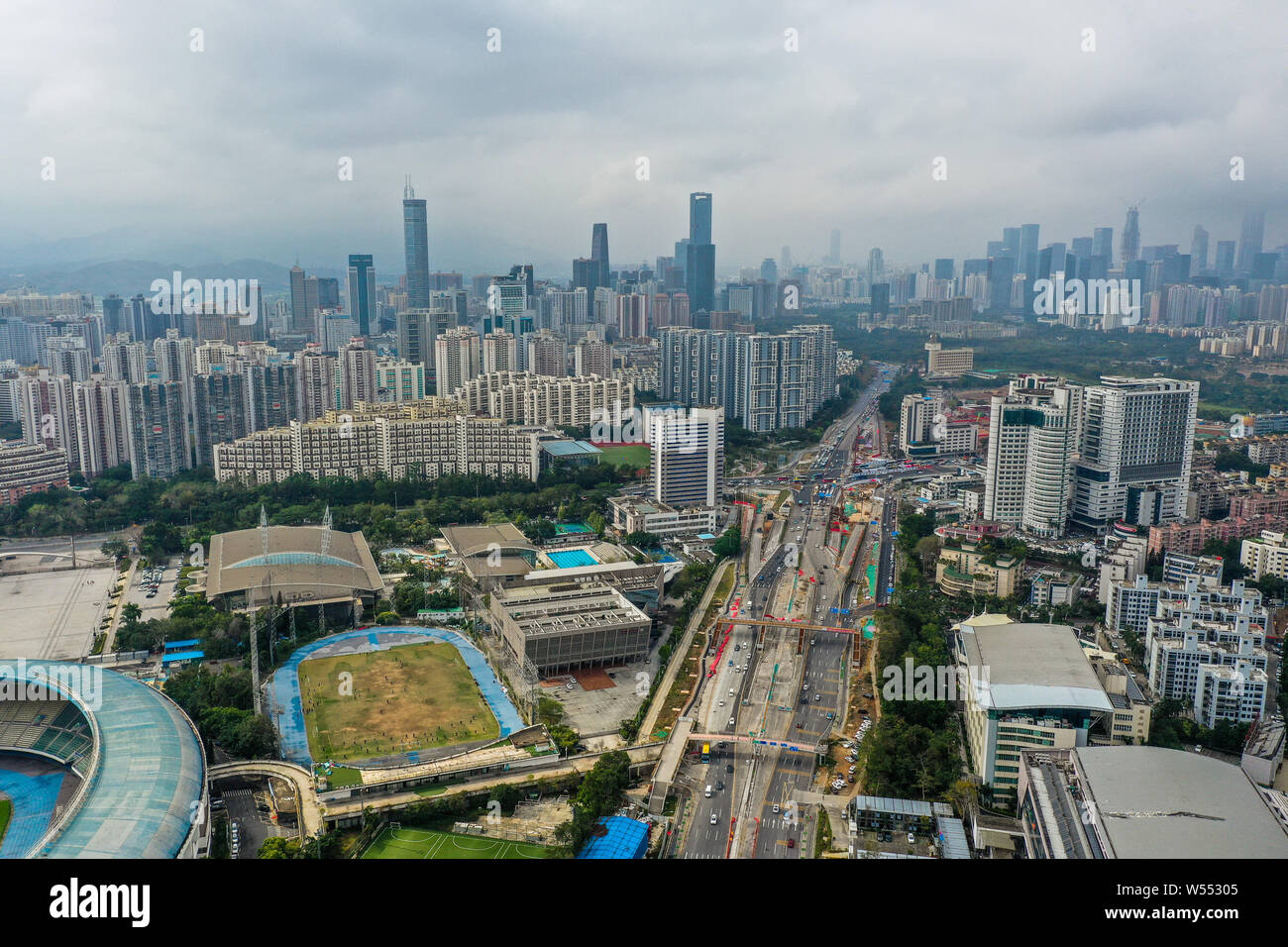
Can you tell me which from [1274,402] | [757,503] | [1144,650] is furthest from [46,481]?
[1274,402]

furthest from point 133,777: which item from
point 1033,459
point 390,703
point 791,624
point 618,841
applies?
point 1033,459

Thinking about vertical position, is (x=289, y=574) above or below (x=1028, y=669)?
below

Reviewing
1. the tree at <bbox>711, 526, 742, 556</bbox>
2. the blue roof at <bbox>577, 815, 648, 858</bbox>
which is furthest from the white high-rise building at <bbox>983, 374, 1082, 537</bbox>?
the blue roof at <bbox>577, 815, 648, 858</bbox>

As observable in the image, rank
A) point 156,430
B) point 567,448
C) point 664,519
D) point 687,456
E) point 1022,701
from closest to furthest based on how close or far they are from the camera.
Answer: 1. point 1022,701
2. point 664,519
3. point 687,456
4. point 156,430
5. point 567,448

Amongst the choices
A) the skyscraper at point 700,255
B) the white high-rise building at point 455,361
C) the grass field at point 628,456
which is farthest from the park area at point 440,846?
the skyscraper at point 700,255

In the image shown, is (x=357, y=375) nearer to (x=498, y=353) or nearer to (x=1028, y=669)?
(x=498, y=353)

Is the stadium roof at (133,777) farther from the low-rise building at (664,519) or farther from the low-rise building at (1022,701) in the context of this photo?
the low-rise building at (664,519)
